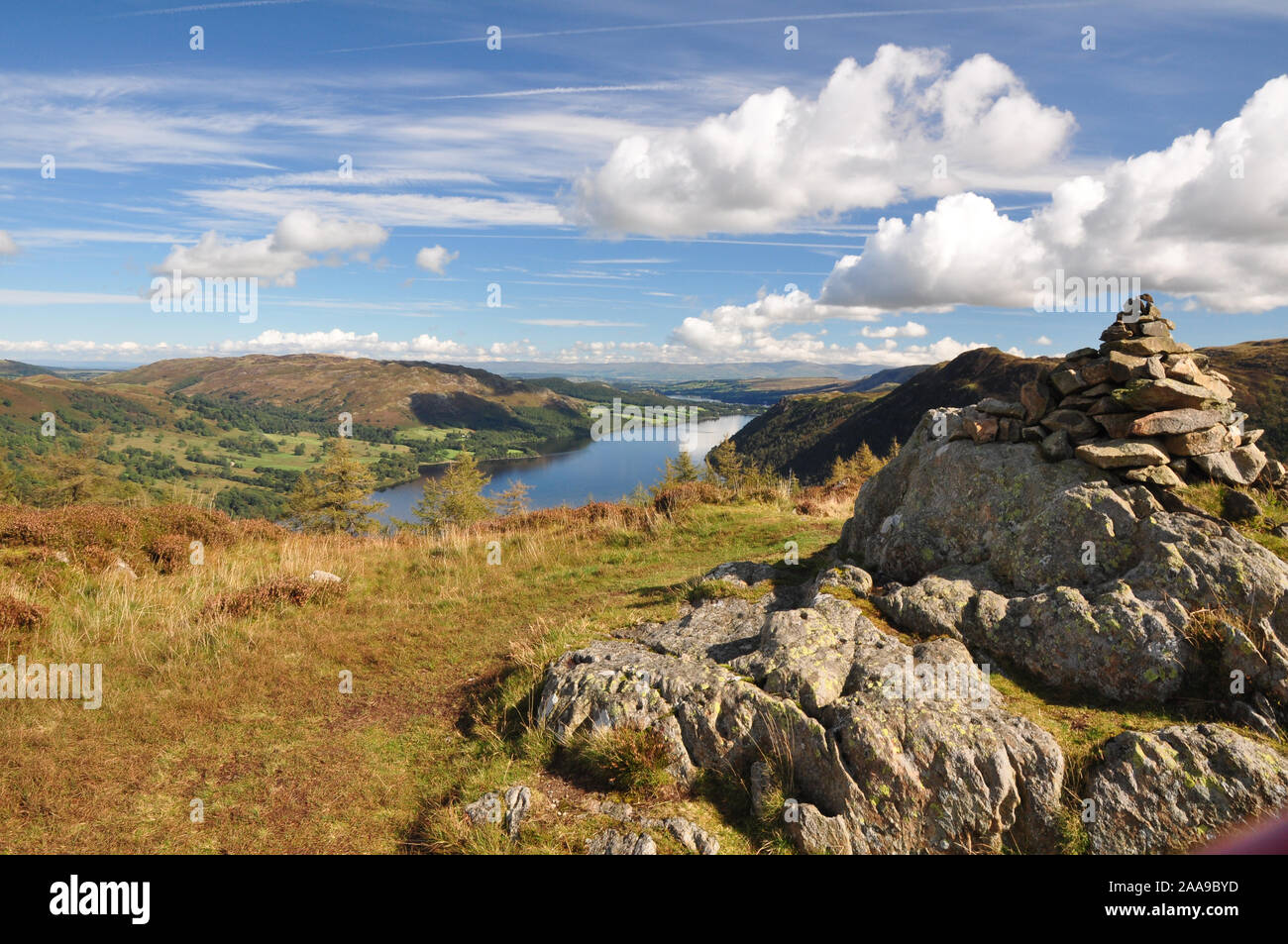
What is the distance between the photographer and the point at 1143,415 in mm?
9383

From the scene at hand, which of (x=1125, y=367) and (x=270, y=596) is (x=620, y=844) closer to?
(x=270, y=596)

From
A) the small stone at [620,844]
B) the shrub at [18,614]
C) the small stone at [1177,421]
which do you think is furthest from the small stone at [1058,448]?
the shrub at [18,614]

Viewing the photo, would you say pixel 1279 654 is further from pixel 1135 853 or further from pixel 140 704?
pixel 140 704

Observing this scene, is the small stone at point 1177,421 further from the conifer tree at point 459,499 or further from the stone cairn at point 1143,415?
the conifer tree at point 459,499

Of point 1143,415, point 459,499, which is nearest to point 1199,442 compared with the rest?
point 1143,415

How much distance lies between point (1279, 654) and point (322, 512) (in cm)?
3806

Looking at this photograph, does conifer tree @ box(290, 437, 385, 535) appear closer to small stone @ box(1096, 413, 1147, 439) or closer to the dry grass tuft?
the dry grass tuft

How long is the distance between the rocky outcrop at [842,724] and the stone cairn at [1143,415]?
4.35m

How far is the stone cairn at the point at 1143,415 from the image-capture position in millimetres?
9031

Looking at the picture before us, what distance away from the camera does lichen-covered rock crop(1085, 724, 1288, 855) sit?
17.9 feet

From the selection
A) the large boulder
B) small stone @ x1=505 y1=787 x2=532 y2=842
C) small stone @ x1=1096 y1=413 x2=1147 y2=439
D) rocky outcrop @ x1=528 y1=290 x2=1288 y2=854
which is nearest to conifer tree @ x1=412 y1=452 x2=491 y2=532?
the large boulder

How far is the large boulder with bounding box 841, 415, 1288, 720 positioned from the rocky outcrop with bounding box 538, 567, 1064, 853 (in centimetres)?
101

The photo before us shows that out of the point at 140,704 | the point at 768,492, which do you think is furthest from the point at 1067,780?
the point at 768,492

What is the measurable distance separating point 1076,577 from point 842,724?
4.68 meters
